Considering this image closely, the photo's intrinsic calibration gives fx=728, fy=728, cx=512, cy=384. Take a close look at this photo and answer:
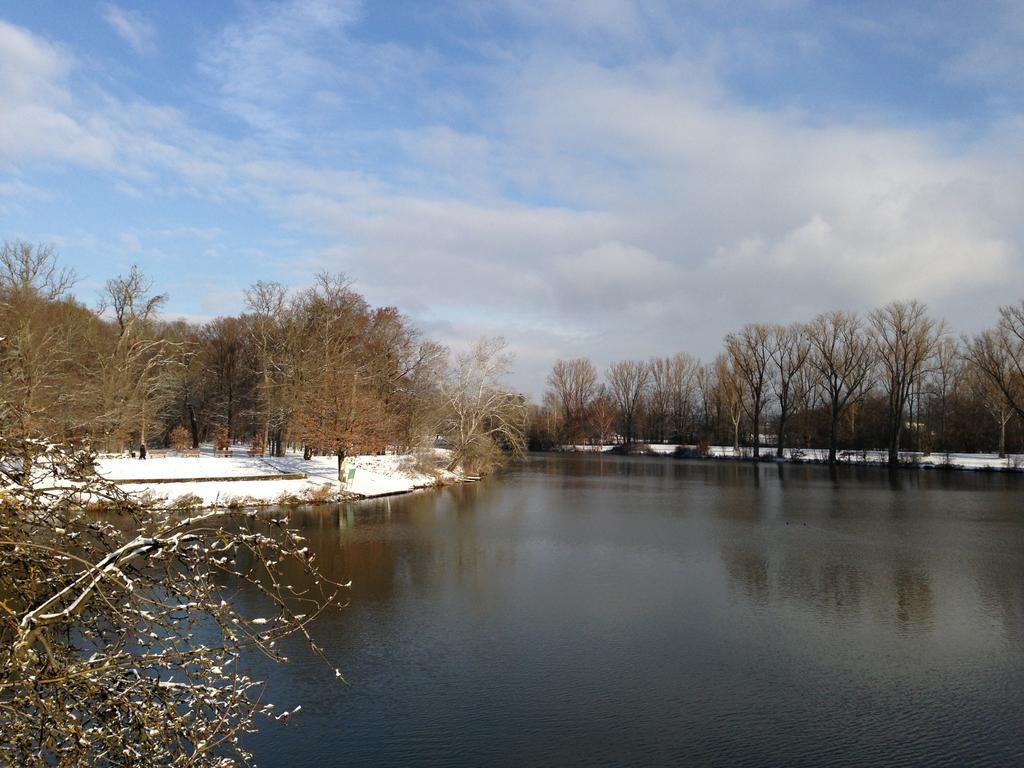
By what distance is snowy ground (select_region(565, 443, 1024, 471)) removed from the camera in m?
42.6

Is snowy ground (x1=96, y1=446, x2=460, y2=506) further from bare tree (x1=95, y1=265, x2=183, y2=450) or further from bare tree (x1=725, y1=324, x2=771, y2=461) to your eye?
bare tree (x1=725, y1=324, x2=771, y2=461)

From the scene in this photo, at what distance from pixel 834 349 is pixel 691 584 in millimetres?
45940

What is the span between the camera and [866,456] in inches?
2003

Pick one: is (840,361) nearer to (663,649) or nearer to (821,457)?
(821,457)

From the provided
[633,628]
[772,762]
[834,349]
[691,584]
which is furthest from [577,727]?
[834,349]

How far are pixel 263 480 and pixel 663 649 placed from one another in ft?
63.3

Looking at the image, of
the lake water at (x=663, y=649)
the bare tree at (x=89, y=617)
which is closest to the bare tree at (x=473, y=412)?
the lake water at (x=663, y=649)

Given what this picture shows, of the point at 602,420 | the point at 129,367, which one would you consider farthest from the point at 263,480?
the point at 602,420

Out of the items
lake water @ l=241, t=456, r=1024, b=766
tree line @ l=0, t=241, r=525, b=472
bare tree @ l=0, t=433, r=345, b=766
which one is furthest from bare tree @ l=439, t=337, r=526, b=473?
bare tree @ l=0, t=433, r=345, b=766

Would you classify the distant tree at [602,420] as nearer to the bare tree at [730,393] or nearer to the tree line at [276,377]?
the bare tree at [730,393]

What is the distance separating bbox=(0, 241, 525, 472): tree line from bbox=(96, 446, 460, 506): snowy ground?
1108mm

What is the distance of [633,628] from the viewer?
390 inches

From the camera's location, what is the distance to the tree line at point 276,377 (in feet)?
88.2

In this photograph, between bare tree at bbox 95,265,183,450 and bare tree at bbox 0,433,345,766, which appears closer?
bare tree at bbox 0,433,345,766
